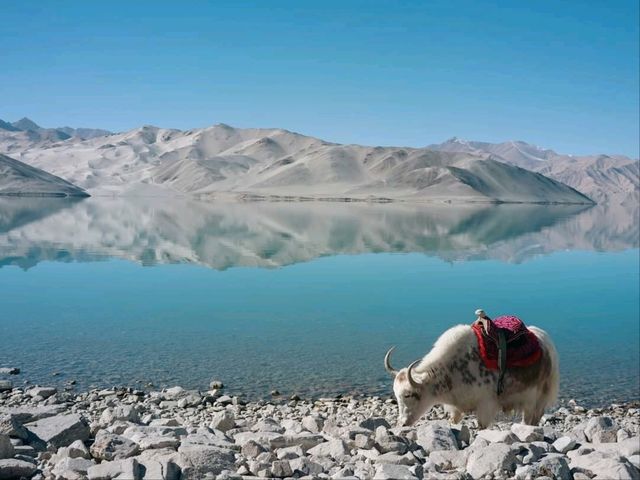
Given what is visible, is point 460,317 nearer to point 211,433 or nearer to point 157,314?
point 157,314

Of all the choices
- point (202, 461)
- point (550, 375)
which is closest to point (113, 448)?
point (202, 461)

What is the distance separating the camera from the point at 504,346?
6.29m

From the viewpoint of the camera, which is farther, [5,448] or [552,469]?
[5,448]

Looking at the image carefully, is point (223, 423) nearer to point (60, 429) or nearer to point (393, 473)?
point (60, 429)

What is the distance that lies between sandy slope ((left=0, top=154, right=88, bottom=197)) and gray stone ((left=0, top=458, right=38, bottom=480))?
123985 mm

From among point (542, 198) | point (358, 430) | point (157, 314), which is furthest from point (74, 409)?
point (542, 198)

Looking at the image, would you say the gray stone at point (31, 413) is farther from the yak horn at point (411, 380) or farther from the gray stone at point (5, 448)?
the yak horn at point (411, 380)

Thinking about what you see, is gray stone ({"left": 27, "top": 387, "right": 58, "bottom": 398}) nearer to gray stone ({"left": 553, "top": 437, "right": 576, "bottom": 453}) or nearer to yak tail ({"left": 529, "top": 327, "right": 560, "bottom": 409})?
yak tail ({"left": 529, "top": 327, "right": 560, "bottom": 409})

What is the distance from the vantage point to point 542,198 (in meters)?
156

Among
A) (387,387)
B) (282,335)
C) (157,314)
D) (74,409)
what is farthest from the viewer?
(157,314)

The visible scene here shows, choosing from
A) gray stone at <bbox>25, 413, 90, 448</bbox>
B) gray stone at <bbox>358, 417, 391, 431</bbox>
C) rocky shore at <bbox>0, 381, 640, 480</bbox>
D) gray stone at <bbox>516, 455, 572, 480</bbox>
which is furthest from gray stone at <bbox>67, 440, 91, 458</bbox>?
gray stone at <bbox>516, 455, 572, 480</bbox>

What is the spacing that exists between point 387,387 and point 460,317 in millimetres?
6608

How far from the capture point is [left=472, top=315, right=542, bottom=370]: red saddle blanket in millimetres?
6340

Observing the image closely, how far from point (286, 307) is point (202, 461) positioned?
12.7 meters
